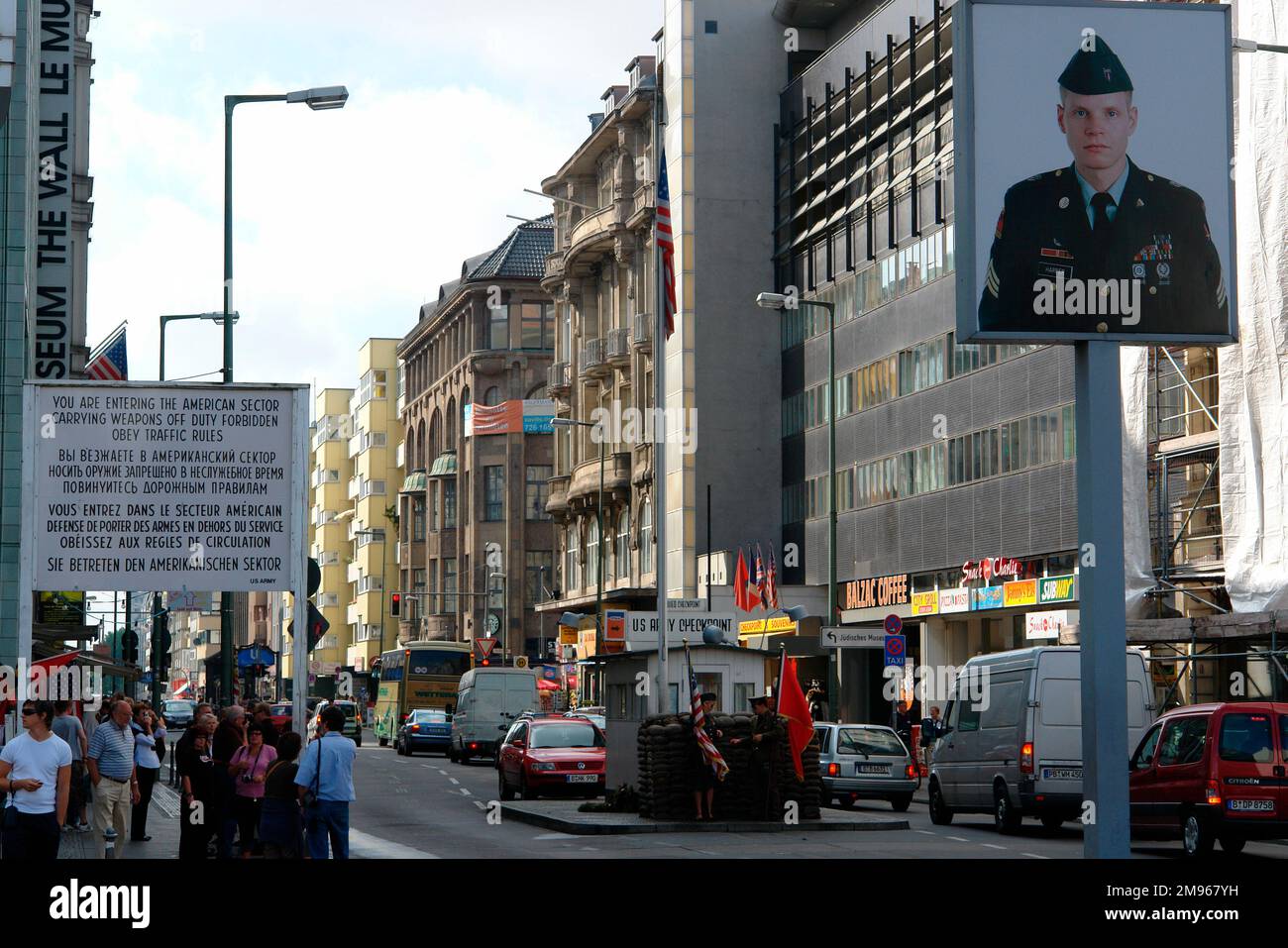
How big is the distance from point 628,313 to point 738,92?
11297mm

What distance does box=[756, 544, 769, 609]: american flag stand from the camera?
173ft

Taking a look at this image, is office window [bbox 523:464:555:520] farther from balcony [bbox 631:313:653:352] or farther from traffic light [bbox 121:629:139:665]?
traffic light [bbox 121:629:139:665]

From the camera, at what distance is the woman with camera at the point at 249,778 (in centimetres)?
1784

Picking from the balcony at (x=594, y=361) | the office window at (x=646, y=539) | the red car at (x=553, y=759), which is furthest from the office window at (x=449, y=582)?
the red car at (x=553, y=759)

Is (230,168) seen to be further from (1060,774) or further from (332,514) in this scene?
(332,514)

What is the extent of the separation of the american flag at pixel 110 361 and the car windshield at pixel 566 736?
10695 mm

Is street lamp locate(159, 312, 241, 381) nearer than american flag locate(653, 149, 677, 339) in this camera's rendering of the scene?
No

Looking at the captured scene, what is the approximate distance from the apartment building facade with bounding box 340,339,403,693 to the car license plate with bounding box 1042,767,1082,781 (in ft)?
378

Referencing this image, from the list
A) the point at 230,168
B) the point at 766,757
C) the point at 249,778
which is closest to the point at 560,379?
the point at 230,168

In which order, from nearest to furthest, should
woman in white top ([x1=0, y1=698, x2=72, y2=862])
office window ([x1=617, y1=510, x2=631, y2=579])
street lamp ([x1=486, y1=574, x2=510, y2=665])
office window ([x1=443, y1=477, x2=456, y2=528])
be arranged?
woman in white top ([x1=0, y1=698, x2=72, y2=862]) < office window ([x1=617, y1=510, x2=631, y2=579]) < street lamp ([x1=486, y1=574, x2=510, y2=665]) < office window ([x1=443, y1=477, x2=456, y2=528])

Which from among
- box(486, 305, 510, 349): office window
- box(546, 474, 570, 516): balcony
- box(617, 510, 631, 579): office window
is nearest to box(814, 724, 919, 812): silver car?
box(617, 510, 631, 579): office window

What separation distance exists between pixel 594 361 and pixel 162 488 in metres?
65.3

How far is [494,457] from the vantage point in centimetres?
11281
